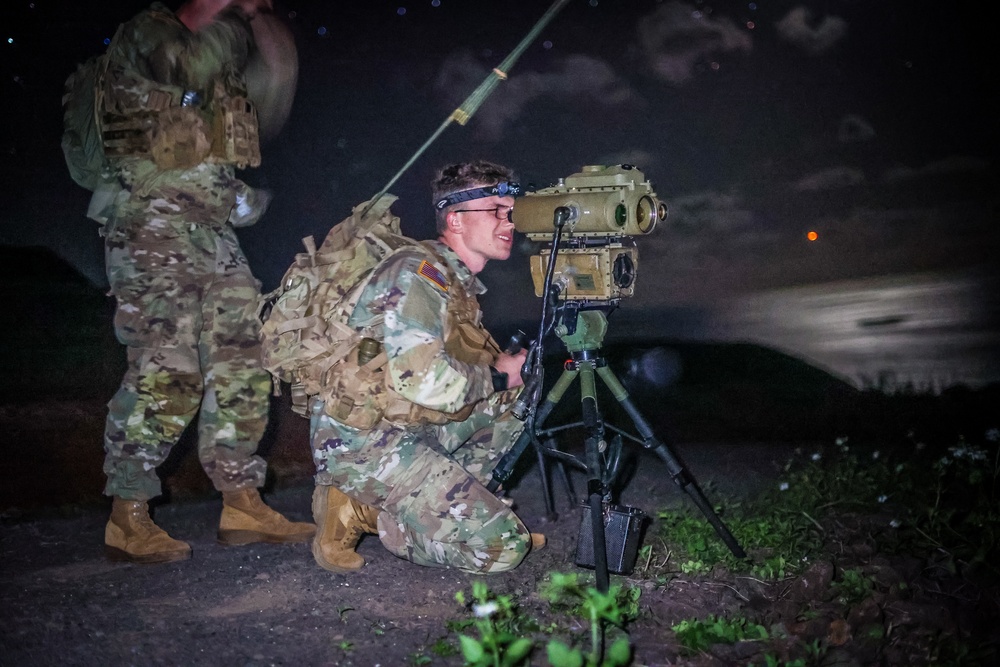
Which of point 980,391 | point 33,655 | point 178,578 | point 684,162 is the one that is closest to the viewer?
point 33,655

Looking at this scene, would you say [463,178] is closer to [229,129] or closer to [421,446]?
[421,446]

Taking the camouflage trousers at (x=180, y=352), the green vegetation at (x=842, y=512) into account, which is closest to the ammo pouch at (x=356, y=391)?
the camouflage trousers at (x=180, y=352)

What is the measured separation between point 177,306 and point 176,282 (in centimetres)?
9

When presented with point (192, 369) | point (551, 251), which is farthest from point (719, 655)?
point (192, 369)

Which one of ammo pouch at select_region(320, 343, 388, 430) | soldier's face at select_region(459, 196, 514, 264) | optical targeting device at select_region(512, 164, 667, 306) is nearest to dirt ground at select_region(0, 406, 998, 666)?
ammo pouch at select_region(320, 343, 388, 430)

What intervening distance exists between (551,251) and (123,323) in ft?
5.57

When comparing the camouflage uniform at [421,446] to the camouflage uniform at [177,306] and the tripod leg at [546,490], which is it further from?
the camouflage uniform at [177,306]

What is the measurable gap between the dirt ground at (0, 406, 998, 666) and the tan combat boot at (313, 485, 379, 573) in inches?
2.2

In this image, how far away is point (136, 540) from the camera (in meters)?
3.04

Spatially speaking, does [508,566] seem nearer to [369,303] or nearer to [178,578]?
[369,303]

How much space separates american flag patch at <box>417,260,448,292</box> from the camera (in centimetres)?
252

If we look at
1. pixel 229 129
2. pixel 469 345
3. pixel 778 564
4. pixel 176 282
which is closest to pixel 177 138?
pixel 229 129

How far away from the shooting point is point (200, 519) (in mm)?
3572

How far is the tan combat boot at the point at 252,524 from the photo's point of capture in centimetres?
321
